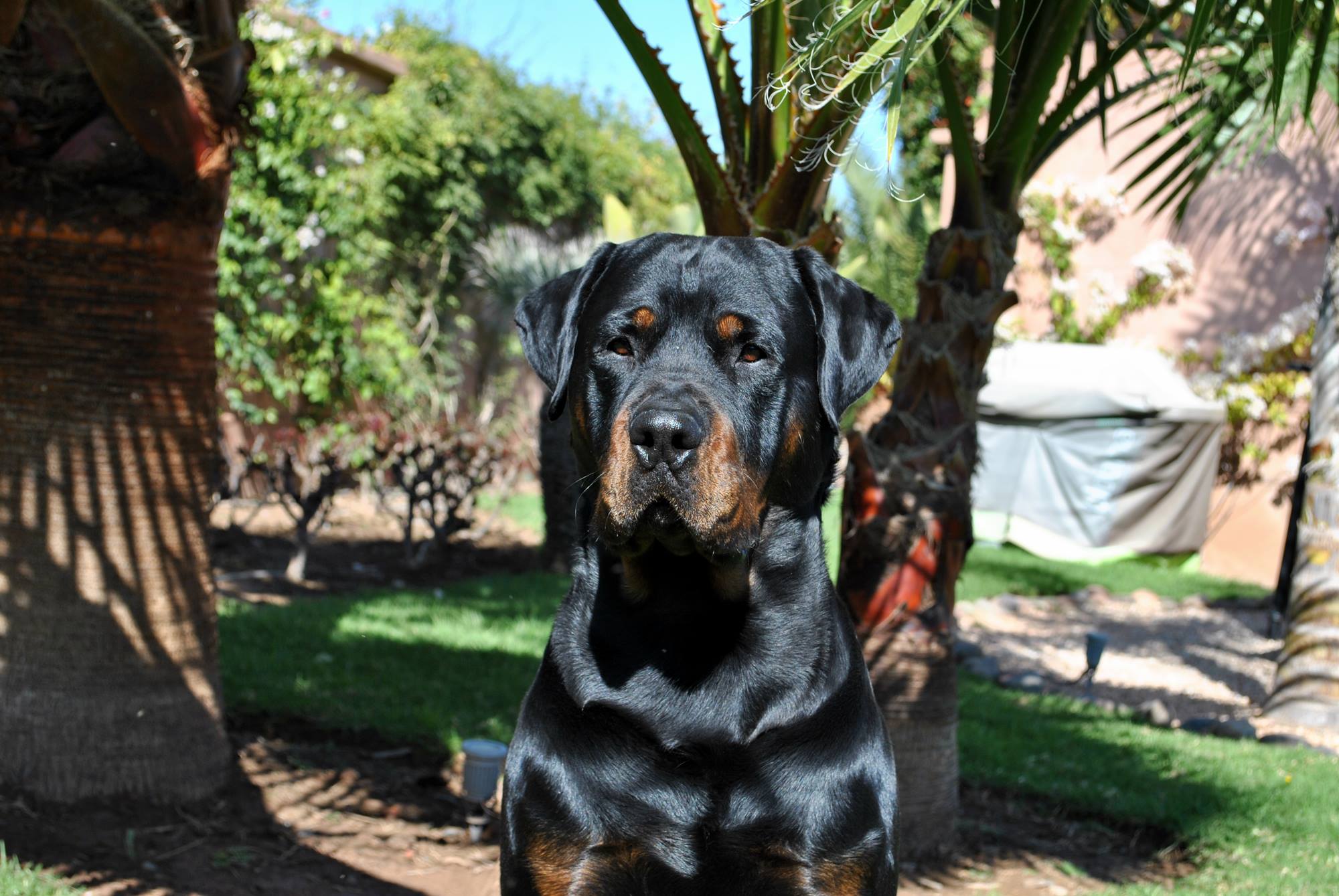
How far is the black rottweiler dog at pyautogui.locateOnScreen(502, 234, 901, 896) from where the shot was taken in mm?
2322

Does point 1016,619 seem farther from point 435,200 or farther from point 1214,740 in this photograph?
point 435,200

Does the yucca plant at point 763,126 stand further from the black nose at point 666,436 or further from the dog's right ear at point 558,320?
the black nose at point 666,436

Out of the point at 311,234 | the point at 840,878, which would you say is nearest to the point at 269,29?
the point at 311,234

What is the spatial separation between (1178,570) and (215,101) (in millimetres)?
12350

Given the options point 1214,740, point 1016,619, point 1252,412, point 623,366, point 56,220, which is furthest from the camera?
point 1252,412

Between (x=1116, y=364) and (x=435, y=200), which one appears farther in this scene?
(x=435, y=200)

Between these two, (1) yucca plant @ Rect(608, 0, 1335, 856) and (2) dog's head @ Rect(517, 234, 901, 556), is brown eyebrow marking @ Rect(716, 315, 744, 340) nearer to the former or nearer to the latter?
(2) dog's head @ Rect(517, 234, 901, 556)

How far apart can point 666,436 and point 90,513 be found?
8.37 feet

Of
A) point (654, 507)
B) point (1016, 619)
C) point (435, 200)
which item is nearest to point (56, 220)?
point (654, 507)

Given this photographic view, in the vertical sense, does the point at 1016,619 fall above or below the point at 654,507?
below

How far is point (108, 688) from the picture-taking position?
3932 mm

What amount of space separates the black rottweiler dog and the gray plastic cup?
180 centimetres

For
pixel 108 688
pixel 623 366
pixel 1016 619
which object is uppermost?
pixel 623 366

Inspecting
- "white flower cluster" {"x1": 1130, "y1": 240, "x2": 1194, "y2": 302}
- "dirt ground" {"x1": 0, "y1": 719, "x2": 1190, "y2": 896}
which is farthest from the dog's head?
"white flower cluster" {"x1": 1130, "y1": 240, "x2": 1194, "y2": 302}
